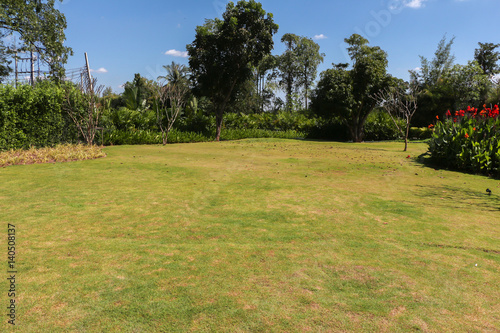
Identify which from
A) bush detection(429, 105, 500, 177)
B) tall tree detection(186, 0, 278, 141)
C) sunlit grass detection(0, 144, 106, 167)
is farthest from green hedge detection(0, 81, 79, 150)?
bush detection(429, 105, 500, 177)

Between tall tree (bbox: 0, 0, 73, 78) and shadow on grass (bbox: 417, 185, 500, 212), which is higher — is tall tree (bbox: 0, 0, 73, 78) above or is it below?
above

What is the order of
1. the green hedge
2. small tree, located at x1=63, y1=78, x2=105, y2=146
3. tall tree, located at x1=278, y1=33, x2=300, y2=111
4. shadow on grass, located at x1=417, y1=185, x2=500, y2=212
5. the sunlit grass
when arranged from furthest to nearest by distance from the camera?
1. tall tree, located at x1=278, y1=33, x2=300, y2=111
2. small tree, located at x1=63, y1=78, x2=105, y2=146
3. the green hedge
4. the sunlit grass
5. shadow on grass, located at x1=417, y1=185, x2=500, y2=212

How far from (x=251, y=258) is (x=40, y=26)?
23600 mm

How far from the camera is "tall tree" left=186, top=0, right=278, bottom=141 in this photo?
78.6ft

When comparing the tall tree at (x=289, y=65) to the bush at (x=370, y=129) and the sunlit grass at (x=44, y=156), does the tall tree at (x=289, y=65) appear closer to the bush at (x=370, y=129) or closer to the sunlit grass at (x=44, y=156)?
the bush at (x=370, y=129)

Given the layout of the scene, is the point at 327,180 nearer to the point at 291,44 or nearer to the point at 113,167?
the point at 113,167

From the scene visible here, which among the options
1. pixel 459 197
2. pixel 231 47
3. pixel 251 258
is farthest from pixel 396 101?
pixel 251 258

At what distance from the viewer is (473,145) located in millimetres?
10969

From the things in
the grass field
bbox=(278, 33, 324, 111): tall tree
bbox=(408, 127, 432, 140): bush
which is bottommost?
the grass field

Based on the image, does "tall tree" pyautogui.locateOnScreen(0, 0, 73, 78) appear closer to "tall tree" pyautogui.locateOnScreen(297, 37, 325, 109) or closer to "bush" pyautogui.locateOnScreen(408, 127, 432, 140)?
"bush" pyautogui.locateOnScreen(408, 127, 432, 140)

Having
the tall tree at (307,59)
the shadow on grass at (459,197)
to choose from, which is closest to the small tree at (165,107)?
the shadow on grass at (459,197)

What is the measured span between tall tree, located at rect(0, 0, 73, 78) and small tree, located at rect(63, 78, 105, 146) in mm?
7235

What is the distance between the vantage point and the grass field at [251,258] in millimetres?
2721

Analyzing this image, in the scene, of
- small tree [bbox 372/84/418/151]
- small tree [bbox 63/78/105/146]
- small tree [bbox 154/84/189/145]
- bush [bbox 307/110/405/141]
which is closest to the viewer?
small tree [bbox 63/78/105/146]
